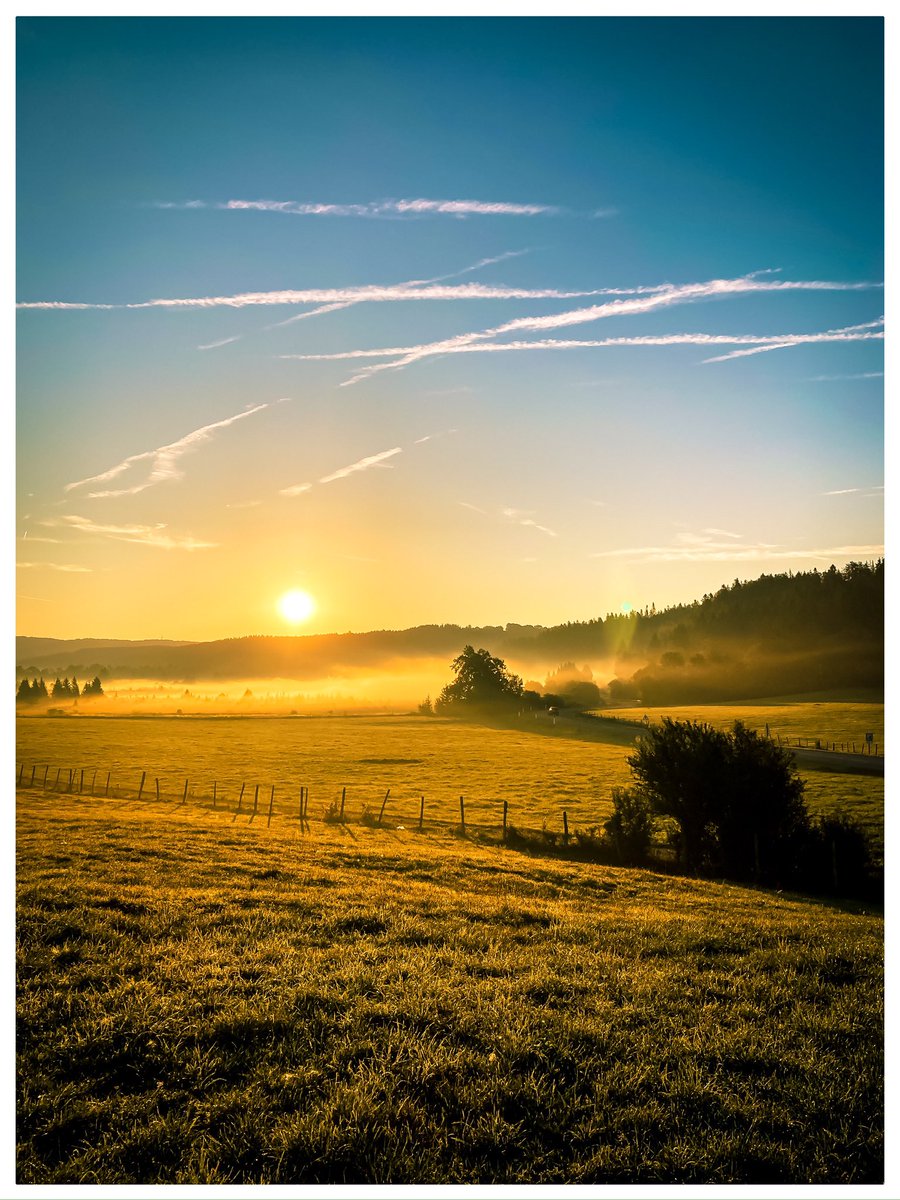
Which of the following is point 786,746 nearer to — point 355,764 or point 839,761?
point 839,761

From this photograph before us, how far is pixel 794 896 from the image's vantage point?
18625 millimetres

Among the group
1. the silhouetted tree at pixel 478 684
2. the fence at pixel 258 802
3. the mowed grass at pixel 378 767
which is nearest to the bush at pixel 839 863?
the mowed grass at pixel 378 767

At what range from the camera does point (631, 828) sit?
23.8 metres

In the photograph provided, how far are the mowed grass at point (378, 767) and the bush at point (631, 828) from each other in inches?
104

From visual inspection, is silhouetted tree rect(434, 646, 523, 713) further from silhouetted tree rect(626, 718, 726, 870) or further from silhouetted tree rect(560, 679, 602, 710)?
silhouetted tree rect(626, 718, 726, 870)

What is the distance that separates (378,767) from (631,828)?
25.3 meters

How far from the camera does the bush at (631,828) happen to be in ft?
75.4

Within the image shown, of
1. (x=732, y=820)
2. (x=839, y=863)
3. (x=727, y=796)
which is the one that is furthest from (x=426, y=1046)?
(x=839, y=863)

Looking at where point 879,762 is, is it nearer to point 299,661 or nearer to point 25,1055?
point 25,1055

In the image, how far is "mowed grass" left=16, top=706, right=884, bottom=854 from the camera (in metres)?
32.0

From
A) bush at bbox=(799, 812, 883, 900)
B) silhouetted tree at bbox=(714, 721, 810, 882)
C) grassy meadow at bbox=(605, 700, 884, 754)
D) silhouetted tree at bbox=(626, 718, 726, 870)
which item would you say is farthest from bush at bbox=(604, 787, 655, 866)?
grassy meadow at bbox=(605, 700, 884, 754)

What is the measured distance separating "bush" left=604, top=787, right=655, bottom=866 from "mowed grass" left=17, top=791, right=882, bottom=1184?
1410 cm

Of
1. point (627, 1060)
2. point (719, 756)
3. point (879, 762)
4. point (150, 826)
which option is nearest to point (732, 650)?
point (879, 762)
